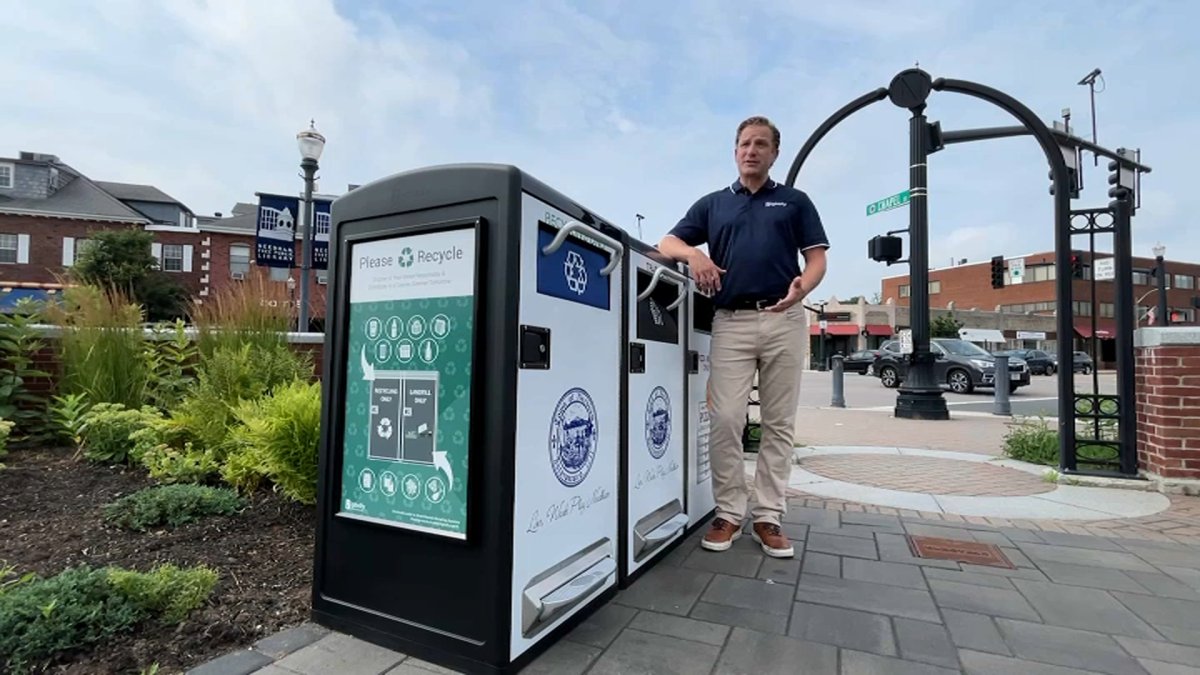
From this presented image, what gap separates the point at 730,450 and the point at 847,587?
2.64ft

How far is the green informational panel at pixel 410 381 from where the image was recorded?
179cm

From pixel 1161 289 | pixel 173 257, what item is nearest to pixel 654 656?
pixel 1161 289

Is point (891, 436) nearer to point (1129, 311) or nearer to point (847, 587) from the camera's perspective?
point (1129, 311)

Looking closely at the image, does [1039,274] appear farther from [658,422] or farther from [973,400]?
[658,422]

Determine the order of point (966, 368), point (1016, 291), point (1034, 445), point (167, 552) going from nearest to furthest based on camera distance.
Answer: point (167, 552)
point (1034, 445)
point (966, 368)
point (1016, 291)

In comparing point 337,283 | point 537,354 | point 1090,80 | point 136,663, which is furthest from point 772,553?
point 1090,80

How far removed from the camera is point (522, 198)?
176cm

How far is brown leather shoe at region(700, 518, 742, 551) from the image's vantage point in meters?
2.93

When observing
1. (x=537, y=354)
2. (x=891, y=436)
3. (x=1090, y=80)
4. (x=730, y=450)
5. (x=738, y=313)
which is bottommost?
(x=891, y=436)

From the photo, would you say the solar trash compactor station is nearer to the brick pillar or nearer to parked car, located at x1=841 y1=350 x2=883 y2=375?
the brick pillar

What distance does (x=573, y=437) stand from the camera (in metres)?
2.05

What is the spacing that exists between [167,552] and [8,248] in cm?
4317

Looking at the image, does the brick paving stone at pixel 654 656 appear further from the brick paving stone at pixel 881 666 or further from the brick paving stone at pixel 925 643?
the brick paving stone at pixel 925 643

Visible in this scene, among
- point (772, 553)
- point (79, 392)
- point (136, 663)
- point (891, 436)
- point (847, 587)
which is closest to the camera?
point (136, 663)
